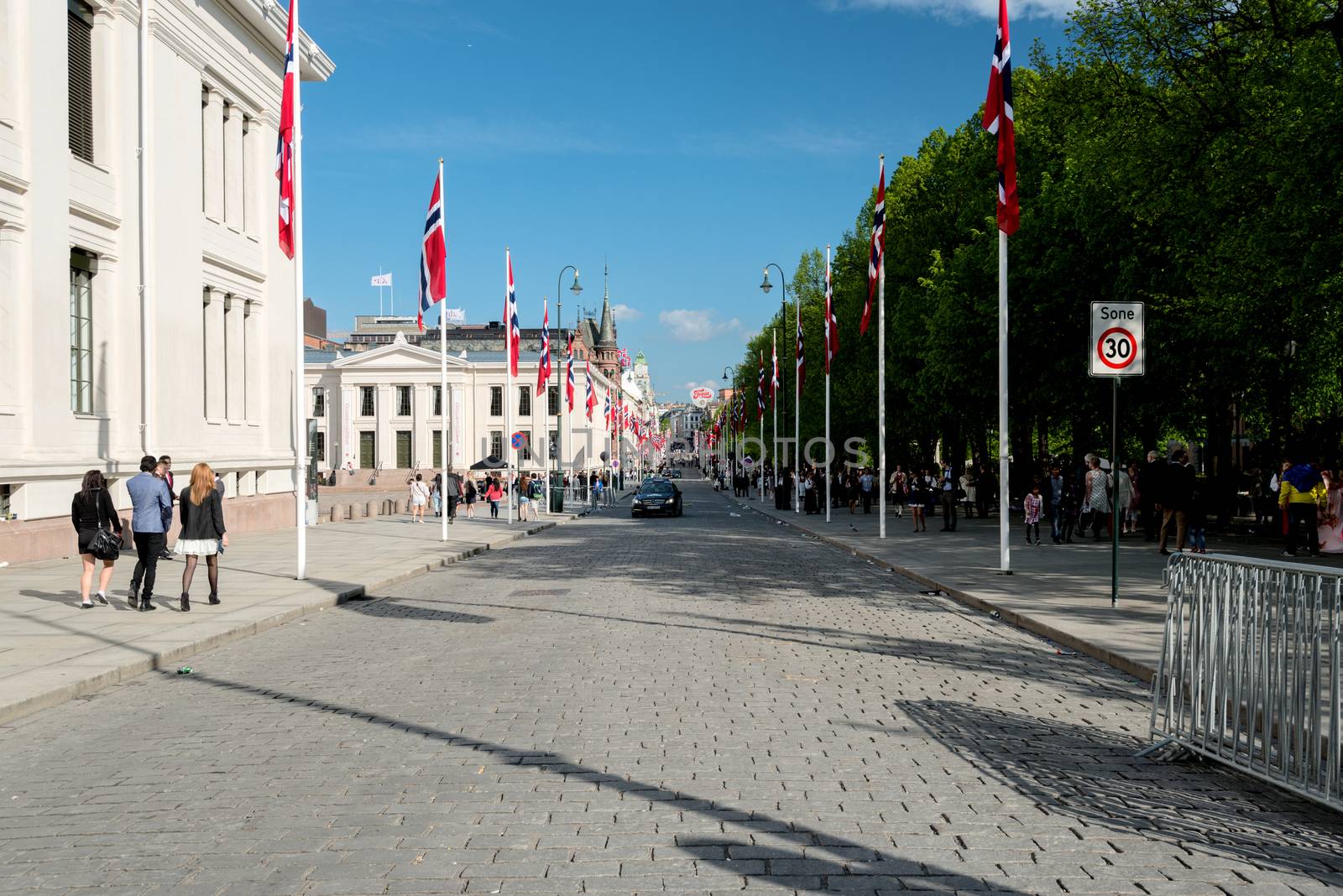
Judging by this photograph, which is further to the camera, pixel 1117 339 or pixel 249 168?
pixel 249 168

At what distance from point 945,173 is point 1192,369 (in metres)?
14.9

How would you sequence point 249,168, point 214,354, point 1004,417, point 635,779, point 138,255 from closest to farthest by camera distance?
1. point 635,779
2. point 1004,417
3. point 138,255
4. point 214,354
5. point 249,168

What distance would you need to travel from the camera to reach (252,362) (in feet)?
108

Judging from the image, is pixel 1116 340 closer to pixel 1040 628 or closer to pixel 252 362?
pixel 1040 628

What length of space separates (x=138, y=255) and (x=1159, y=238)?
23326 mm

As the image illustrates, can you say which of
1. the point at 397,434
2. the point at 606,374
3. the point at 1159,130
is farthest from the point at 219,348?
the point at 606,374

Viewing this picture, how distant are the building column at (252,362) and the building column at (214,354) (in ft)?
6.92

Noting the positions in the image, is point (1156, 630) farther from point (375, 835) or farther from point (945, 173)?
point (945, 173)

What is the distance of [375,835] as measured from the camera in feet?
16.8

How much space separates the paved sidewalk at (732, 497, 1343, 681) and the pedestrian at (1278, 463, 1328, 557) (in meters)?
0.67

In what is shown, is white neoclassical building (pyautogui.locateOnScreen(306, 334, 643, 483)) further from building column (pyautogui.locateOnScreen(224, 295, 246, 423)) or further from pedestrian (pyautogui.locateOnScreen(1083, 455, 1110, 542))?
pedestrian (pyautogui.locateOnScreen(1083, 455, 1110, 542))

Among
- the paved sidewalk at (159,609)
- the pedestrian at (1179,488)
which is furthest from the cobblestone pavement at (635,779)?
the pedestrian at (1179,488)

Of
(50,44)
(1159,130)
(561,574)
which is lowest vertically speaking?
(561,574)

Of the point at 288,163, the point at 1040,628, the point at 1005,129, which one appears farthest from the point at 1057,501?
the point at 288,163
